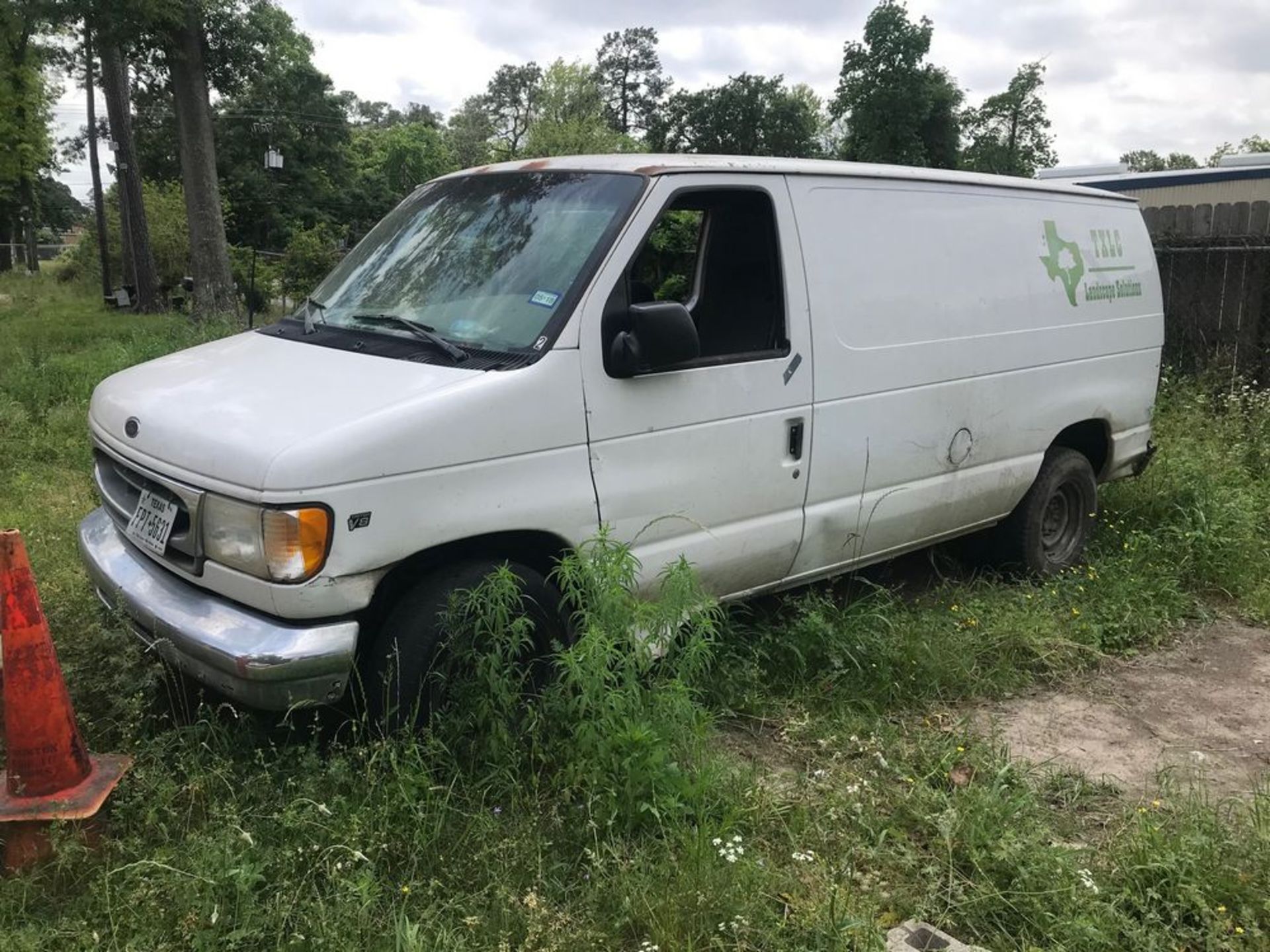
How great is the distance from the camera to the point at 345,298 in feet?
13.1

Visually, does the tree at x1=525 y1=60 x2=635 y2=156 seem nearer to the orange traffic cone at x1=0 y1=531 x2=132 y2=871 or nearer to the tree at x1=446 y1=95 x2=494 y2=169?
the tree at x1=446 y1=95 x2=494 y2=169

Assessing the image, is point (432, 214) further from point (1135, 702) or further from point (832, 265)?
point (1135, 702)

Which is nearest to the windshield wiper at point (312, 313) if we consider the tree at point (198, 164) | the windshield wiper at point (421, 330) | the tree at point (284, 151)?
the windshield wiper at point (421, 330)

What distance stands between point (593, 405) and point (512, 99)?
97630 mm

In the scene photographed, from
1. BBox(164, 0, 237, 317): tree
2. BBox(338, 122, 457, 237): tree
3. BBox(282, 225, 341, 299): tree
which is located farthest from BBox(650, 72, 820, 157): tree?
BBox(164, 0, 237, 317): tree

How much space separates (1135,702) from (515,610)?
287cm

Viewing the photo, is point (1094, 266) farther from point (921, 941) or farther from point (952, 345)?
point (921, 941)

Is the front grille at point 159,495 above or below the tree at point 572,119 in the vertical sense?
below

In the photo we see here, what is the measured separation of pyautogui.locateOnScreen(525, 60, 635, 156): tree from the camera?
47000 millimetres

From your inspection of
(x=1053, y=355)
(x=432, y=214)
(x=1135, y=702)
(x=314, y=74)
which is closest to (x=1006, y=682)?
(x=1135, y=702)

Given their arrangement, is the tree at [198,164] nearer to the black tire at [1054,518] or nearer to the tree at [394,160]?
the black tire at [1054,518]

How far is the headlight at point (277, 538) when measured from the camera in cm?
277

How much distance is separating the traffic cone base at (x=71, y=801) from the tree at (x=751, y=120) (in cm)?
5911

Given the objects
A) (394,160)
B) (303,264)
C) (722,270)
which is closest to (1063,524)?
(722,270)
